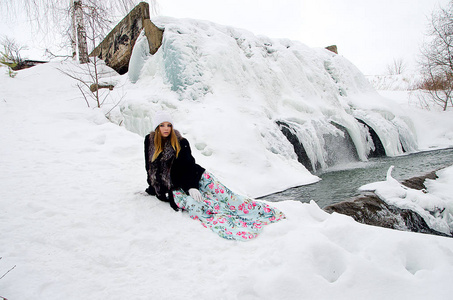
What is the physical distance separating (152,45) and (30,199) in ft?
17.3

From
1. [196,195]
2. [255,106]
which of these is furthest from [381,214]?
[255,106]

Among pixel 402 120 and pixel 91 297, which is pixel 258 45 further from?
pixel 91 297

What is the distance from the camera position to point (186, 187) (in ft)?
7.52

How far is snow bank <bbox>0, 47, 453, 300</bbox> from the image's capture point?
51.6 inches

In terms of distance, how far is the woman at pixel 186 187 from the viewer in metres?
2.21

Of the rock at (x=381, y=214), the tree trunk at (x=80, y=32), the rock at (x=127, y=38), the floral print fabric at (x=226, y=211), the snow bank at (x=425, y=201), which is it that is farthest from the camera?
the tree trunk at (x=80, y=32)

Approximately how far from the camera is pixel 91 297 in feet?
4.12

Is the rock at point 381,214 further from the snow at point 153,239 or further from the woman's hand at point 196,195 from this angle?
the woman's hand at point 196,195

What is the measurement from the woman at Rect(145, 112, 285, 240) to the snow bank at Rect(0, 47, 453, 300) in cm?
13

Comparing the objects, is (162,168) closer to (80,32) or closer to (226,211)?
(226,211)

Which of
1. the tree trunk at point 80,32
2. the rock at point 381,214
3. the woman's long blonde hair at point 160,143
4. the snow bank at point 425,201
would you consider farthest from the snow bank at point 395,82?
A: the woman's long blonde hair at point 160,143

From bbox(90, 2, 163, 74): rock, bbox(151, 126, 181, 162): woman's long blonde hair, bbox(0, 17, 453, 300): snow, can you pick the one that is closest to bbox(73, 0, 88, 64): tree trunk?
bbox(90, 2, 163, 74): rock

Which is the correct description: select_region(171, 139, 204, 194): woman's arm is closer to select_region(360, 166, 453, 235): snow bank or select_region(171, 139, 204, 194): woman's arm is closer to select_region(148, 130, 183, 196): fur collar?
select_region(148, 130, 183, 196): fur collar

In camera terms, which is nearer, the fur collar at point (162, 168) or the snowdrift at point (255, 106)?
the fur collar at point (162, 168)
